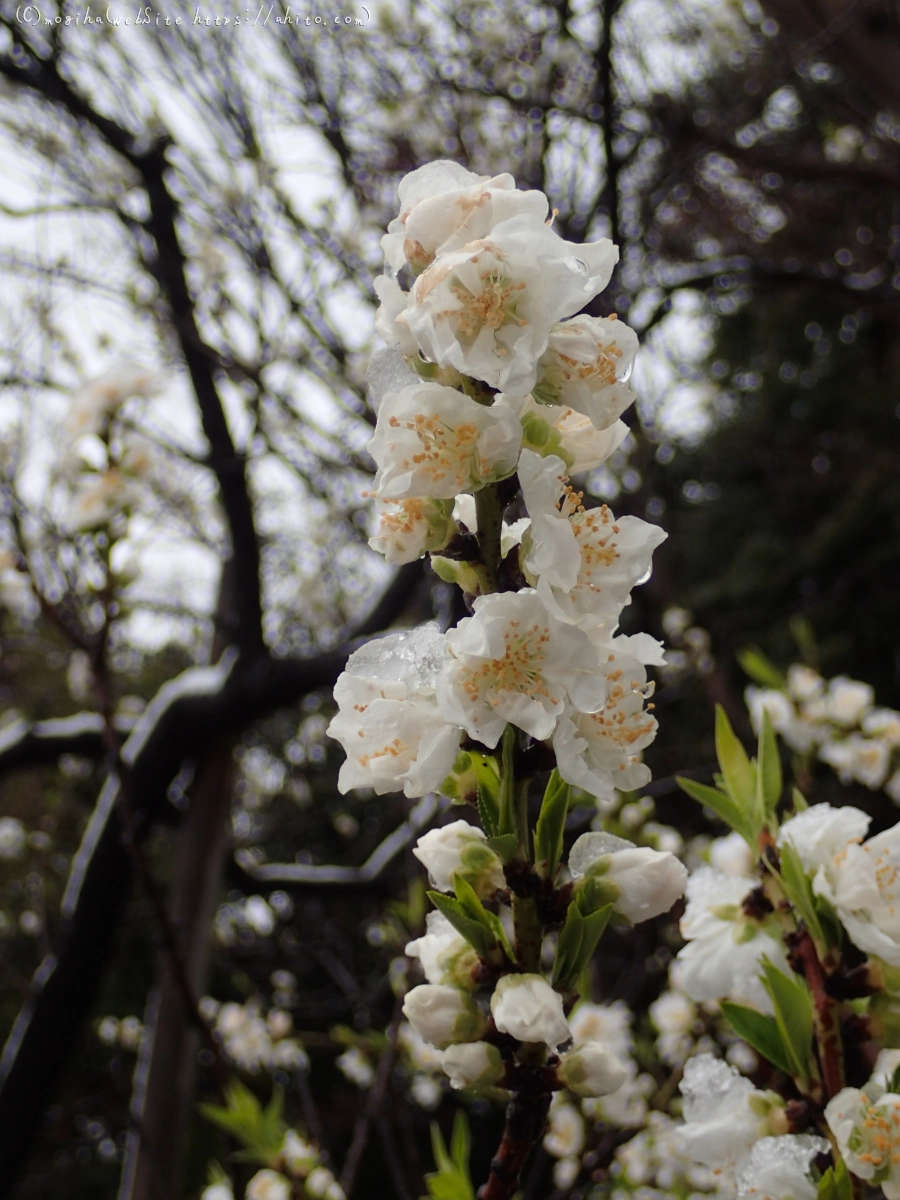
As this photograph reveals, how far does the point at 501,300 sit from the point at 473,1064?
0.46 meters

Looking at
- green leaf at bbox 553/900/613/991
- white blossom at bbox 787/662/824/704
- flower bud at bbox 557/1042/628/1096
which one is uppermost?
white blossom at bbox 787/662/824/704

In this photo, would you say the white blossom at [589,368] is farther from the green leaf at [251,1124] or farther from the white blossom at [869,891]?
the green leaf at [251,1124]

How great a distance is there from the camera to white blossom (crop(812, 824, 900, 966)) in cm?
62

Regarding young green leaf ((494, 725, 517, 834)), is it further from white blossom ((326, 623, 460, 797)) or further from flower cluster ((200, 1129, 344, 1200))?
flower cluster ((200, 1129, 344, 1200))

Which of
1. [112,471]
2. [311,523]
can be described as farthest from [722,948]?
[311,523]

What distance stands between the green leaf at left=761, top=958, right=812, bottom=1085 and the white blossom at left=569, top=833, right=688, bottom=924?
0.13 m

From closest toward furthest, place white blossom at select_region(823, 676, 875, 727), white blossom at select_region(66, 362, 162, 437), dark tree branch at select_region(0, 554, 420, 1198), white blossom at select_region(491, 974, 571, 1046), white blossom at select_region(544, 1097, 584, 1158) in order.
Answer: white blossom at select_region(491, 974, 571, 1046), white blossom at select_region(66, 362, 162, 437), dark tree branch at select_region(0, 554, 420, 1198), white blossom at select_region(823, 676, 875, 727), white blossom at select_region(544, 1097, 584, 1158)

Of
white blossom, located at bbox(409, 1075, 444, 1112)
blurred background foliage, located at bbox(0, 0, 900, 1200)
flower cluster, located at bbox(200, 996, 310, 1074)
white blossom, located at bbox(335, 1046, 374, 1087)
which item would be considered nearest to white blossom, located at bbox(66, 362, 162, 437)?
blurred background foliage, located at bbox(0, 0, 900, 1200)

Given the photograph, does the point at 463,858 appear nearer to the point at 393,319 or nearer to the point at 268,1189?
the point at 393,319

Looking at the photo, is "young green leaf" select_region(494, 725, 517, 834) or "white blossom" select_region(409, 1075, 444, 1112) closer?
"young green leaf" select_region(494, 725, 517, 834)

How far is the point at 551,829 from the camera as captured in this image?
0.53 metres

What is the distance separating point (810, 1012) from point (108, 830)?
6.56 ft

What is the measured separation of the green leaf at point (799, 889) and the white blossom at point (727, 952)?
0.15ft

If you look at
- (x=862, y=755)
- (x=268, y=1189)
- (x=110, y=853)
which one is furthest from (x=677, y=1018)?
(x=110, y=853)
